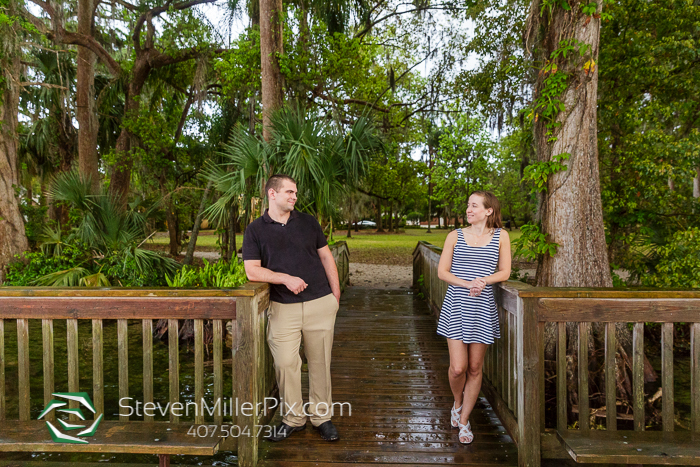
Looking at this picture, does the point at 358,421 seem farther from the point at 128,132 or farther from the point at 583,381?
the point at 128,132

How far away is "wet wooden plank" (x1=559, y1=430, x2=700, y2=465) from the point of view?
2.44 meters

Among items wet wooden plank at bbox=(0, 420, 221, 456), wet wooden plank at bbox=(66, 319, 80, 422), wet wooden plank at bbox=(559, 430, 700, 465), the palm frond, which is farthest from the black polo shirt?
the palm frond

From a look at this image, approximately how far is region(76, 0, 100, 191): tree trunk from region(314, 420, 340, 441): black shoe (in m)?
11.0

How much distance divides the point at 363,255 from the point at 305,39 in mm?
12778

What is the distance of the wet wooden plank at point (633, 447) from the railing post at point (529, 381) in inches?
7.2

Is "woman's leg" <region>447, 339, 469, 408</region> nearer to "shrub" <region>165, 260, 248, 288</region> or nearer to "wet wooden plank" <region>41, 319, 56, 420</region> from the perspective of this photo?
"wet wooden plank" <region>41, 319, 56, 420</region>

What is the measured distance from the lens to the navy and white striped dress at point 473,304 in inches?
118

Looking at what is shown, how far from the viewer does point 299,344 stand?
10.2ft

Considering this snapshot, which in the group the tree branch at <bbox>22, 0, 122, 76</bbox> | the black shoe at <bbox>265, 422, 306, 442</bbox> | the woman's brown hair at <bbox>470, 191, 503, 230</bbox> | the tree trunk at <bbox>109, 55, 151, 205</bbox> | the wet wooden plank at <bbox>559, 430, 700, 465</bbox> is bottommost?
the black shoe at <bbox>265, 422, 306, 442</bbox>

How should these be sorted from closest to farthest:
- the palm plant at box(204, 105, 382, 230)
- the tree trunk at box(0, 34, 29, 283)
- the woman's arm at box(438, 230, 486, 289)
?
the woman's arm at box(438, 230, 486, 289)
the palm plant at box(204, 105, 382, 230)
the tree trunk at box(0, 34, 29, 283)

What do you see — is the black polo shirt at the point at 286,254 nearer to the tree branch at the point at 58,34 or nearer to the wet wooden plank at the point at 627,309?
the wet wooden plank at the point at 627,309

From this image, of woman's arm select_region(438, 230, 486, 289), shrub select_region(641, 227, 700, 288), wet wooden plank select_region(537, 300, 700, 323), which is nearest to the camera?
wet wooden plank select_region(537, 300, 700, 323)

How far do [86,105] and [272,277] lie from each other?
11.8 metres

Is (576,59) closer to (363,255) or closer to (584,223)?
(584,223)
